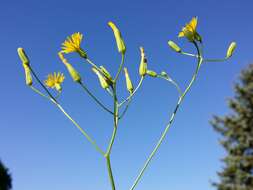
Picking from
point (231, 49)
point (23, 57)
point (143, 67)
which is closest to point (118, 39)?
point (143, 67)

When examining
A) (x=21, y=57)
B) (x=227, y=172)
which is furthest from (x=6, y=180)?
(x=21, y=57)

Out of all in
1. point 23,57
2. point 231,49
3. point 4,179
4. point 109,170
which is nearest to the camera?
point 109,170

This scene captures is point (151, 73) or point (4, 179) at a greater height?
point (4, 179)

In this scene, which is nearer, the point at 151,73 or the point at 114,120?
the point at 114,120

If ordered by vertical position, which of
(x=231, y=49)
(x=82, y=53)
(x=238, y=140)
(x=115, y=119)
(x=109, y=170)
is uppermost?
(x=238, y=140)

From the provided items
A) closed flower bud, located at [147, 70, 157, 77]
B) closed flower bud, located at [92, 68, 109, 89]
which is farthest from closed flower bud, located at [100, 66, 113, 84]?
closed flower bud, located at [147, 70, 157, 77]

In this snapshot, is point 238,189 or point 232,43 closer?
point 232,43

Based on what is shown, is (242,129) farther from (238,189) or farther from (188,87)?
(188,87)

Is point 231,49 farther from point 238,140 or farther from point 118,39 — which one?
point 238,140

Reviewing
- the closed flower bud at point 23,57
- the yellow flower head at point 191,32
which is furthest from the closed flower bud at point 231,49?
the closed flower bud at point 23,57

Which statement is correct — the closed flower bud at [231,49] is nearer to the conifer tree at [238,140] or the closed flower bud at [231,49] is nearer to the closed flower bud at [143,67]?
the closed flower bud at [143,67]

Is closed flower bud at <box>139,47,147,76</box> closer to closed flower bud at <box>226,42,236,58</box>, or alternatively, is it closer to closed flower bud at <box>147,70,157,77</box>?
closed flower bud at <box>147,70,157,77</box>
